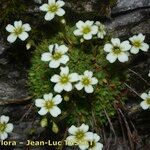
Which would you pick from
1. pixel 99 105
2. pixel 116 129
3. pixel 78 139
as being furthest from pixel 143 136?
pixel 78 139

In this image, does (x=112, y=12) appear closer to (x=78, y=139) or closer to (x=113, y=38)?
(x=113, y=38)

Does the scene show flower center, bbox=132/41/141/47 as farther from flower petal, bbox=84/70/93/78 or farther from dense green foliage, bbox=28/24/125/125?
flower petal, bbox=84/70/93/78

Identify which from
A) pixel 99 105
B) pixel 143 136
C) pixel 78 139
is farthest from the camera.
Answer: pixel 143 136

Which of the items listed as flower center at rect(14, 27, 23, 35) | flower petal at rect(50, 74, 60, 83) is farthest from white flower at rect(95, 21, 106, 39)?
flower center at rect(14, 27, 23, 35)

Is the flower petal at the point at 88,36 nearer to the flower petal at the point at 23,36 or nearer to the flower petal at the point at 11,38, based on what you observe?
the flower petal at the point at 23,36

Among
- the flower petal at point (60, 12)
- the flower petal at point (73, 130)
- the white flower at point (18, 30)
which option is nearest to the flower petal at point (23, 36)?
the white flower at point (18, 30)

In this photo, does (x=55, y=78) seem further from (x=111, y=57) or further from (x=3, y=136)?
(x=3, y=136)
